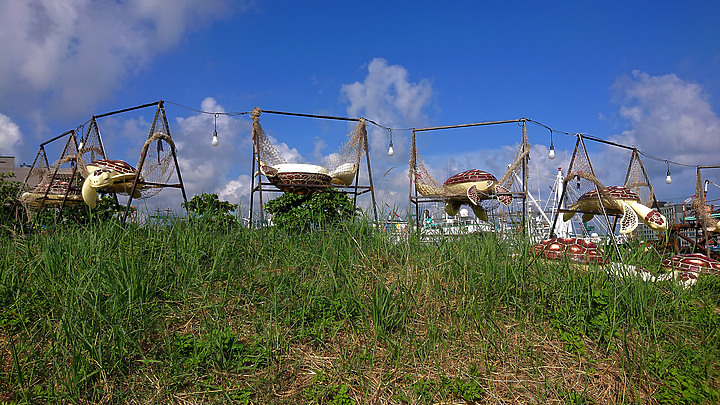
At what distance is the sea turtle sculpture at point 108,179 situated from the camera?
715 cm

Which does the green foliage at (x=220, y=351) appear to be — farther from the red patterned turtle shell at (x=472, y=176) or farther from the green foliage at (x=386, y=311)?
the red patterned turtle shell at (x=472, y=176)

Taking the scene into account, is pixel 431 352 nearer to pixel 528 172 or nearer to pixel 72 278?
pixel 72 278

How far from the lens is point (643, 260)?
434 cm

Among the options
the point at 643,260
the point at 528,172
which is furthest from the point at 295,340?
the point at 528,172

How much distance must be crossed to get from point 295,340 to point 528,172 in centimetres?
610

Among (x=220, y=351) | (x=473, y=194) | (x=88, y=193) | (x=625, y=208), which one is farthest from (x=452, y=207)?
(x=220, y=351)

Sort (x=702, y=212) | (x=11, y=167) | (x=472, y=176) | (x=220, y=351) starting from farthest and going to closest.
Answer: (x=11, y=167)
(x=702, y=212)
(x=472, y=176)
(x=220, y=351)

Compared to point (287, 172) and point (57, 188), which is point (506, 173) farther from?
point (57, 188)

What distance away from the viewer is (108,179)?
7.15 metres

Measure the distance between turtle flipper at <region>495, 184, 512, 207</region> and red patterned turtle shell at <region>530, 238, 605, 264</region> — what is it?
3166 mm

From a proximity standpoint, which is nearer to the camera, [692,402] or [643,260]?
[692,402]

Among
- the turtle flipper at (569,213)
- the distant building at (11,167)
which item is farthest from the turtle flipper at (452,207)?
the distant building at (11,167)

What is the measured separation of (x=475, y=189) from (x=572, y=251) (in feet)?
11.3

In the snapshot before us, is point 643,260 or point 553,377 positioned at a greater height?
point 643,260
